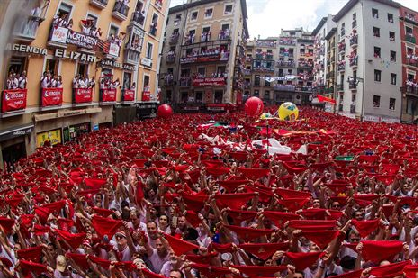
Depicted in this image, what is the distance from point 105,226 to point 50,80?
15.1 metres

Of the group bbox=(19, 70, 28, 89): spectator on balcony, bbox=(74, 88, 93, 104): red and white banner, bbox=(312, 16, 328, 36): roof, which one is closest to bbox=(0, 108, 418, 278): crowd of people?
bbox=(19, 70, 28, 89): spectator on balcony

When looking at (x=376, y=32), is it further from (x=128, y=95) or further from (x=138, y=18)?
(x=128, y=95)

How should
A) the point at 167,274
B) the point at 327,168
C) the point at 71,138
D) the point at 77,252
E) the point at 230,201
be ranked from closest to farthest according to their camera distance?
the point at 167,274, the point at 77,252, the point at 230,201, the point at 327,168, the point at 71,138

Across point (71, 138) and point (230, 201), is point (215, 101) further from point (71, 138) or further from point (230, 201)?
point (230, 201)

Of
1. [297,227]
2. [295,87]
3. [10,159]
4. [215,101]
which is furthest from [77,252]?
[295,87]

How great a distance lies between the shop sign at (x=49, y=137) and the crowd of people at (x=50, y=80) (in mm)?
2536

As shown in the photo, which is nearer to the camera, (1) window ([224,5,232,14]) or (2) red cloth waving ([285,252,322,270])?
(2) red cloth waving ([285,252,322,270])

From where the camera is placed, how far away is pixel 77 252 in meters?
5.70

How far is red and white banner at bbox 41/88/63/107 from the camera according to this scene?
1836cm

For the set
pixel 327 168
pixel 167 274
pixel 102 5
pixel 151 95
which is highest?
pixel 102 5

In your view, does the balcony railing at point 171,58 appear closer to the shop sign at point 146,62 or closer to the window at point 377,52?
the shop sign at point 146,62

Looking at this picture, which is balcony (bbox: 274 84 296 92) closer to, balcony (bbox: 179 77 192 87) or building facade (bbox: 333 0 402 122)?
building facade (bbox: 333 0 402 122)

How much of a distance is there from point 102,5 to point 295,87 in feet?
171

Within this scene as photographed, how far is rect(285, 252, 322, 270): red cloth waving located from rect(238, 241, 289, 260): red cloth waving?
0.24 metres
